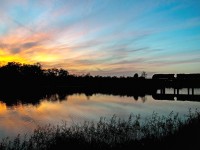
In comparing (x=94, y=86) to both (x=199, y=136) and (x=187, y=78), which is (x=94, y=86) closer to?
(x=187, y=78)

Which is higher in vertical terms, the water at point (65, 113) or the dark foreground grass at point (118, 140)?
the dark foreground grass at point (118, 140)

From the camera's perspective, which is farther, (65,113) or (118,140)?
(65,113)

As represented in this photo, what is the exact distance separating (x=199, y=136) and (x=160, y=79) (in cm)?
1649

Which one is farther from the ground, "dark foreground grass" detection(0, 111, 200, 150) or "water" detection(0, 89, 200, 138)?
"dark foreground grass" detection(0, 111, 200, 150)

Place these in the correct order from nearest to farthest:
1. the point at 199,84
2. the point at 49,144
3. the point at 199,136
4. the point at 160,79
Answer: the point at 199,136 < the point at 49,144 < the point at 199,84 < the point at 160,79

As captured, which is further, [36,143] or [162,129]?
[162,129]

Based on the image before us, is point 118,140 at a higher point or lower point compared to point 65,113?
higher

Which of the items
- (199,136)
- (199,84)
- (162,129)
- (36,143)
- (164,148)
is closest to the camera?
(164,148)

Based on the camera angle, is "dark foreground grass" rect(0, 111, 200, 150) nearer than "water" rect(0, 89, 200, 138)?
Yes

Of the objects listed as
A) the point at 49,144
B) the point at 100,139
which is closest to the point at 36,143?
the point at 49,144

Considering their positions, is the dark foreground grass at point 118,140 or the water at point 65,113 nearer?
the dark foreground grass at point 118,140

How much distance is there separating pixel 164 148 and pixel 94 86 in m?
133

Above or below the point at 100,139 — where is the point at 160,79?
above

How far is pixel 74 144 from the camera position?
15875 millimetres
